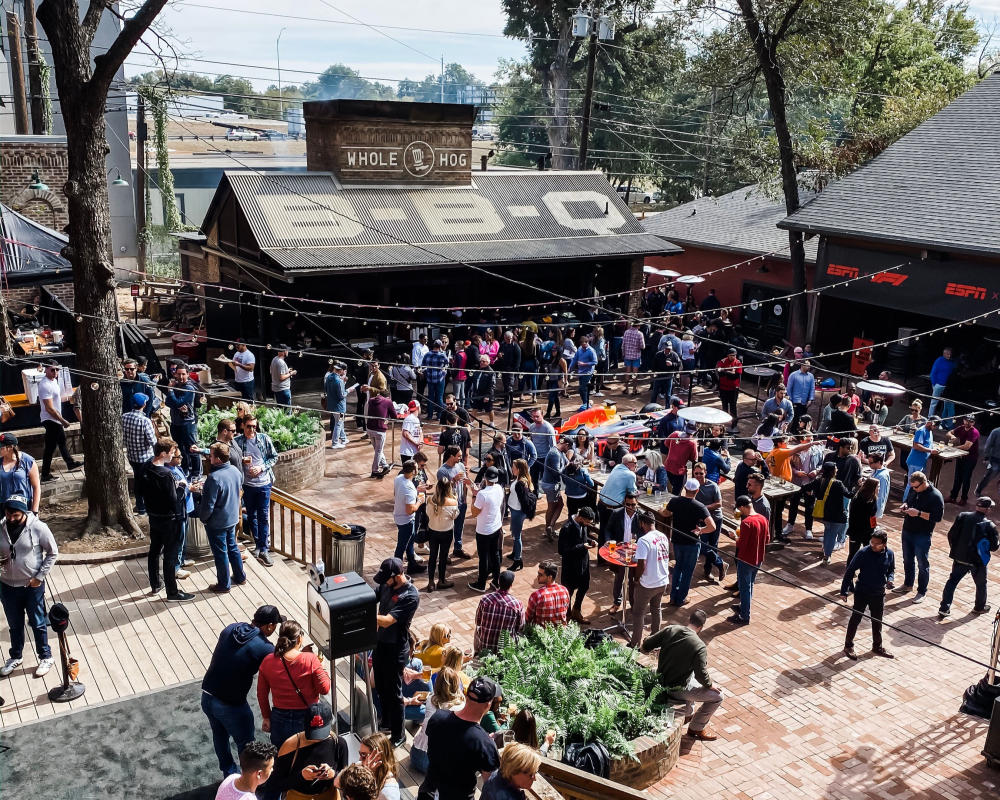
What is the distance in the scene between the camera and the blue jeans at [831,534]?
12.6m

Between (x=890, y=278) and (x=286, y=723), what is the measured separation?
18063mm

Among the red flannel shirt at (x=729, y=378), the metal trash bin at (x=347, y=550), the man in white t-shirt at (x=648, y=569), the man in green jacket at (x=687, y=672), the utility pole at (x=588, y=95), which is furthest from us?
the utility pole at (x=588, y=95)

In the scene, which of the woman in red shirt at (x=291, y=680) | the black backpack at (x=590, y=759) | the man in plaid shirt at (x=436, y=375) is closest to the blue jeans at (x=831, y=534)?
the black backpack at (x=590, y=759)

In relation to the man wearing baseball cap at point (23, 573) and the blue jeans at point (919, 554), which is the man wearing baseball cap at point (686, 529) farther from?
the man wearing baseball cap at point (23, 573)

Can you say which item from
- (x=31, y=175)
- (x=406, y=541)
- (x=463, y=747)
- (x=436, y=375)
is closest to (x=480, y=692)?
(x=463, y=747)

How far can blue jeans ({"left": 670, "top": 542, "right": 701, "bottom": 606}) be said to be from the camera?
1102 cm

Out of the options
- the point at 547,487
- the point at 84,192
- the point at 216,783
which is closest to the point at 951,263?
the point at 547,487

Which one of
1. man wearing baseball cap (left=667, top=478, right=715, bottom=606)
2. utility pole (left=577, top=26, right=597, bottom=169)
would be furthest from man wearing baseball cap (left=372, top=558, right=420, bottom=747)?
utility pole (left=577, top=26, right=597, bottom=169)

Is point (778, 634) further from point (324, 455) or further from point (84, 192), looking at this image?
point (84, 192)

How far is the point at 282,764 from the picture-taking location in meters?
6.16

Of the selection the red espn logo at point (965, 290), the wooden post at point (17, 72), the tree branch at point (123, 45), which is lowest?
the red espn logo at point (965, 290)

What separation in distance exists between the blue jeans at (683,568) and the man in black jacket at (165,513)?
5.62 meters

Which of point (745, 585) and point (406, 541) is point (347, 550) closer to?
point (406, 541)

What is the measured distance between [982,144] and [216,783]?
69.2 feet
